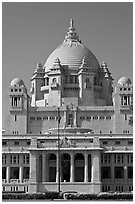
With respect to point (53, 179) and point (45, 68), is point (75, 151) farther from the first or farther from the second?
point (45, 68)

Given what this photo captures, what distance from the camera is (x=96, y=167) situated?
94500 mm

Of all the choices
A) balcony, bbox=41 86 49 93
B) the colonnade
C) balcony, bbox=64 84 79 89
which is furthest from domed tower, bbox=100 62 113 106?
the colonnade

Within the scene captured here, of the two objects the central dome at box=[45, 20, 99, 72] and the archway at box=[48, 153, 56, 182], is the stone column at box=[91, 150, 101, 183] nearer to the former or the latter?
the archway at box=[48, 153, 56, 182]

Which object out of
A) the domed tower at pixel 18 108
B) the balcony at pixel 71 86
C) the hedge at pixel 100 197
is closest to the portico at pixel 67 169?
the domed tower at pixel 18 108

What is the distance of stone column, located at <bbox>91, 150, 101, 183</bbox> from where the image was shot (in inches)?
3686

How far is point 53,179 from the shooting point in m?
98.5

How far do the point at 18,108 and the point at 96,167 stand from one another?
3310 cm

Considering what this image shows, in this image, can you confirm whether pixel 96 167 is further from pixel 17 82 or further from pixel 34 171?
pixel 17 82

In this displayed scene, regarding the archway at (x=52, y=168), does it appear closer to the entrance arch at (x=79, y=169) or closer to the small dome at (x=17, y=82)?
the entrance arch at (x=79, y=169)

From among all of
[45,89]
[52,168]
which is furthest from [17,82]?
[52,168]

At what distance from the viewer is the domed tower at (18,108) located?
120m

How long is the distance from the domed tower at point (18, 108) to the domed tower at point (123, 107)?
69.8ft

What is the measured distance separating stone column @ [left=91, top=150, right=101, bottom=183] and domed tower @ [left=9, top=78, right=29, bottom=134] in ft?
92.9

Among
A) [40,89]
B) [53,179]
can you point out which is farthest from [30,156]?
[40,89]
